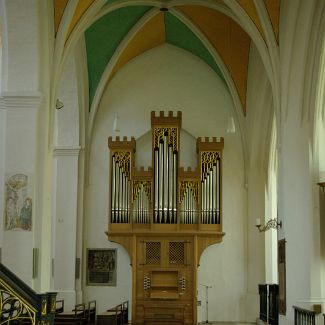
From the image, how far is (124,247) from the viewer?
1861 cm

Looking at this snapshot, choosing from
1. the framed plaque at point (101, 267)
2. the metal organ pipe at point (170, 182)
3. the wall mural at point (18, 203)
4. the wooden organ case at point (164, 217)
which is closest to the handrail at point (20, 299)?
the wall mural at point (18, 203)

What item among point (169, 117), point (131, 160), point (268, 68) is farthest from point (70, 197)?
point (268, 68)

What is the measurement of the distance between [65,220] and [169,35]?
18.0 feet

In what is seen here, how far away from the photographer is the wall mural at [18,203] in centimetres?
1303

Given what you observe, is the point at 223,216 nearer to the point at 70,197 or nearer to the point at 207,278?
the point at 207,278

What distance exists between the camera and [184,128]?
19594mm

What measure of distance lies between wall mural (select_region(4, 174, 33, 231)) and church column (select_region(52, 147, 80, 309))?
5522mm

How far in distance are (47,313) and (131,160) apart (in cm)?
904

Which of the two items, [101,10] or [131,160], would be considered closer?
[101,10]

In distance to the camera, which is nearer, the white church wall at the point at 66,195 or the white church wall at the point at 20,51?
the white church wall at the point at 20,51

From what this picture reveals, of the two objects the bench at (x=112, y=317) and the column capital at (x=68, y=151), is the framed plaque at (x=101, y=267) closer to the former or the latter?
the bench at (x=112, y=317)

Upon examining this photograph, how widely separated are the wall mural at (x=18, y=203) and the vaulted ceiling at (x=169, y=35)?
5.12 metres

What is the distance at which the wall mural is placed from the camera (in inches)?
513

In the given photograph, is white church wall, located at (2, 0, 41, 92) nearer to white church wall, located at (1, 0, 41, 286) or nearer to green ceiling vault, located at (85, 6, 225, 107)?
white church wall, located at (1, 0, 41, 286)
